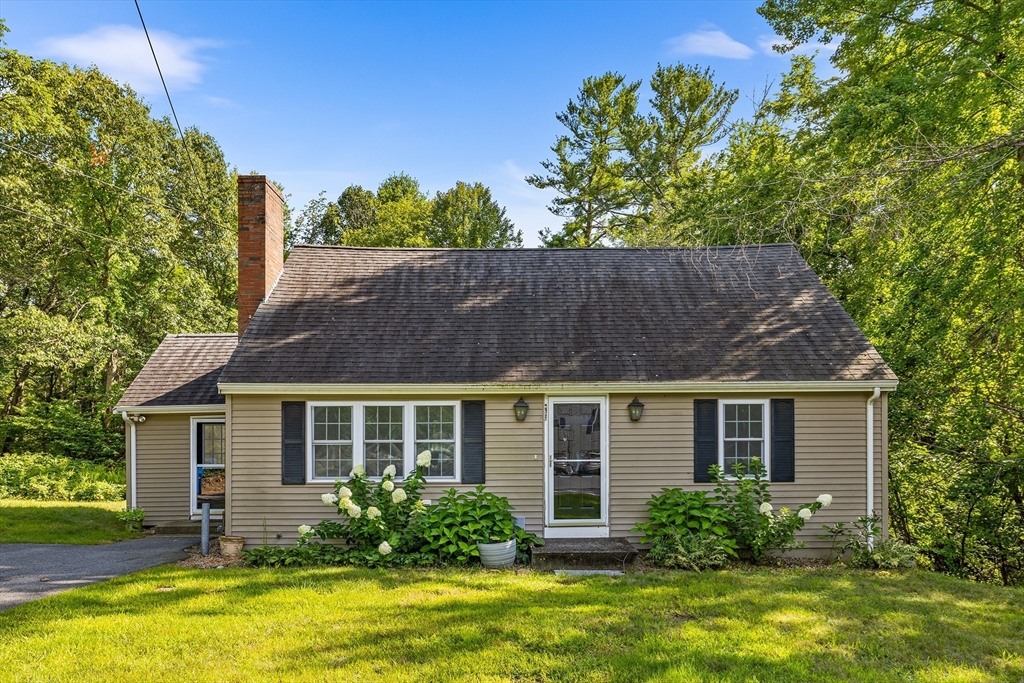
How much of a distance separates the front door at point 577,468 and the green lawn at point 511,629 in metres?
1.43

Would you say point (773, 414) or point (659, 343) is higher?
point (659, 343)

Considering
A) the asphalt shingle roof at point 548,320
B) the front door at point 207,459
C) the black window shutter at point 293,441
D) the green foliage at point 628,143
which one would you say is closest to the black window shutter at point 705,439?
the asphalt shingle roof at point 548,320

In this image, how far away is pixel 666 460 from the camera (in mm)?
8789

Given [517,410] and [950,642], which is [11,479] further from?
[950,642]

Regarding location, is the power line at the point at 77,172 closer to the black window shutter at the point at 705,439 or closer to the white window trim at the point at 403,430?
the white window trim at the point at 403,430

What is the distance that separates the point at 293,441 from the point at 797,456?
7.45 m

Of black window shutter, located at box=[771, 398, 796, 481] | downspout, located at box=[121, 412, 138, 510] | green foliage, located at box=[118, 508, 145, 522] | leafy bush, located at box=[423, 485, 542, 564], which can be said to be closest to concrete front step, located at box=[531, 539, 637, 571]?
leafy bush, located at box=[423, 485, 542, 564]

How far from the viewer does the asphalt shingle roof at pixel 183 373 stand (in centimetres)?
1124

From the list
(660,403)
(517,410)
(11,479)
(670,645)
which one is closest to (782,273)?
(660,403)

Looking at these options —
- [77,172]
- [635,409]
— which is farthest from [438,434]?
[77,172]

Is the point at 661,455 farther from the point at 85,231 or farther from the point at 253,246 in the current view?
the point at 85,231

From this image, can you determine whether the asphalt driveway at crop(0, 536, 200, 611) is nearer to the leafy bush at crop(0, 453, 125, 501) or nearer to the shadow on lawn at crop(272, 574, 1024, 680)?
the shadow on lawn at crop(272, 574, 1024, 680)

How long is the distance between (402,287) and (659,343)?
4.65 meters

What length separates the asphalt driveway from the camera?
7031 millimetres
